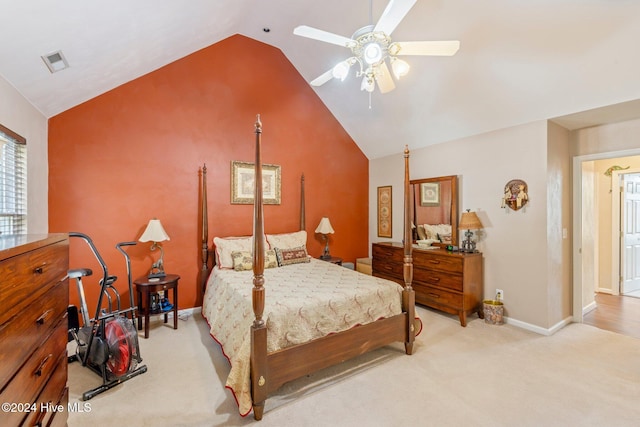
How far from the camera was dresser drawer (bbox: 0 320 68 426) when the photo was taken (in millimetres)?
915

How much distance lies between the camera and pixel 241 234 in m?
4.17

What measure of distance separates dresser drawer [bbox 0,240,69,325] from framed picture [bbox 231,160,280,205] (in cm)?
269

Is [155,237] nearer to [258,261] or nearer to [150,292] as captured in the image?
[150,292]

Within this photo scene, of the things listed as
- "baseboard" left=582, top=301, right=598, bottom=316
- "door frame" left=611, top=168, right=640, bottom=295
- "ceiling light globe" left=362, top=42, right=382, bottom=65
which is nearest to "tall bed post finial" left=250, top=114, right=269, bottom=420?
"ceiling light globe" left=362, top=42, right=382, bottom=65

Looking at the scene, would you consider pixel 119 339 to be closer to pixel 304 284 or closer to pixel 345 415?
pixel 304 284

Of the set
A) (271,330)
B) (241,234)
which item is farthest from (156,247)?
(271,330)

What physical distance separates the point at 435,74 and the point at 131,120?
3.72 m

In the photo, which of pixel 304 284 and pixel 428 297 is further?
pixel 428 297

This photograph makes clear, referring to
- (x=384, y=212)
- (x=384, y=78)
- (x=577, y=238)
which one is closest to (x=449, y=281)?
(x=577, y=238)

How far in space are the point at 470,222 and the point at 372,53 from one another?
2.52m

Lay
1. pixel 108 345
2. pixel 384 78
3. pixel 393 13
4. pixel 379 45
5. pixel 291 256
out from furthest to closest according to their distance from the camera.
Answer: pixel 291 256
pixel 384 78
pixel 108 345
pixel 379 45
pixel 393 13

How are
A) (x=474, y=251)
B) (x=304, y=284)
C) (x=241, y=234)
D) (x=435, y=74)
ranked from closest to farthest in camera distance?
(x=304, y=284)
(x=435, y=74)
(x=474, y=251)
(x=241, y=234)

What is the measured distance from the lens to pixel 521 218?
336cm

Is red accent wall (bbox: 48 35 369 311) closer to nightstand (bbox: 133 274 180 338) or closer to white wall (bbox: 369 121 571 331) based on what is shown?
nightstand (bbox: 133 274 180 338)
